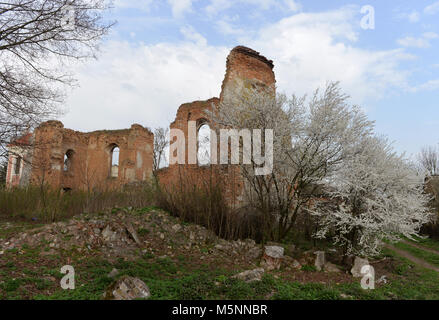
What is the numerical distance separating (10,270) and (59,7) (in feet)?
19.1

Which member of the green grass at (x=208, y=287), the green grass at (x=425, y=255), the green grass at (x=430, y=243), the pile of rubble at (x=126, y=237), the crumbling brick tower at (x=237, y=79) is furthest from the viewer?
the green grass at (x=430, y=243)

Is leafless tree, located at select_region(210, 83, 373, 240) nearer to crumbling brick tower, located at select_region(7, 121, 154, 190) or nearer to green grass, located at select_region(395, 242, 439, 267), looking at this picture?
green grass, located at select_region(395, 242, 439, 267)

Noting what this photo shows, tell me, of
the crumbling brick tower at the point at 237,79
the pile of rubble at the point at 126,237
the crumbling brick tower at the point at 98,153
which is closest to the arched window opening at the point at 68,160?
the crumbling brick tower at the point at 98,153

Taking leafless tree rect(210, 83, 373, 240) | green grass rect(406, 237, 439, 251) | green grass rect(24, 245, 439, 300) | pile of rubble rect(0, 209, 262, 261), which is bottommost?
green grass rect(406, 237, 439, 251)

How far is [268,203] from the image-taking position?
28.8ft

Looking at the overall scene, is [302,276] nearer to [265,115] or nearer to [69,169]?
[265,115]

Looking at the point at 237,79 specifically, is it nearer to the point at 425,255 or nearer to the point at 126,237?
the point at 126,237

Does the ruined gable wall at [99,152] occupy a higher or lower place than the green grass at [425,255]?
higher

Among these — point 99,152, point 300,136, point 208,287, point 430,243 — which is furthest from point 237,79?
point 99,152

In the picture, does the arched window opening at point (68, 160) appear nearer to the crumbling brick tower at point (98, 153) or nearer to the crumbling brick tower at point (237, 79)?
the crumbling brick tower at point (98, 153)

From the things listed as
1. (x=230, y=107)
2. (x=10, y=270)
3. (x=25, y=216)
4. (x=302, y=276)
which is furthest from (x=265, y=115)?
(x=25, y=216)

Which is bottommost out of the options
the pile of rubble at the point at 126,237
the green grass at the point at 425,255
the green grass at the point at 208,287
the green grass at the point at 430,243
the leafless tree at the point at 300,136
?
the green grass at the point at 430,243

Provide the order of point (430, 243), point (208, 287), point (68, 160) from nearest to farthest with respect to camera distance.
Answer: point (208, 287) < point (430, 243) < point (68, 160)

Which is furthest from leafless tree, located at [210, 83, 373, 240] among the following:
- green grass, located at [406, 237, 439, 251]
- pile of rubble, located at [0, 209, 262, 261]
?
green grass, located at [406, 237, 439, 251]
